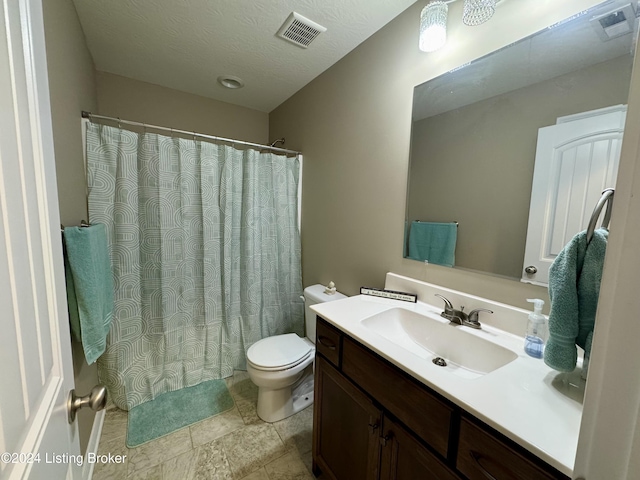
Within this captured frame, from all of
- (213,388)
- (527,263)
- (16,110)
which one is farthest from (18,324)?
(213,388)

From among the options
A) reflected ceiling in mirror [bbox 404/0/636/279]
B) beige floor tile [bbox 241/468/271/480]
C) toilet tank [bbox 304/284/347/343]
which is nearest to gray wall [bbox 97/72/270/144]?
toilet tank [bbox 304/284/347/343]

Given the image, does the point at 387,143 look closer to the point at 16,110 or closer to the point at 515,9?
the point at 515,9

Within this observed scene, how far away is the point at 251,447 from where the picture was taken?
142cm

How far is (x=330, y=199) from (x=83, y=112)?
157 centimetres

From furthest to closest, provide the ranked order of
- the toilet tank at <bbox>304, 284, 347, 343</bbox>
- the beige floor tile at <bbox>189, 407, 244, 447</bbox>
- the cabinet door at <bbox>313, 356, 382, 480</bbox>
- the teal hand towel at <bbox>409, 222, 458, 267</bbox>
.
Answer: the toilet tank at <bbox>304, 284, 347, 343</bbox>, the beige floor tile at <bbox>189, 407, 244, 447</bbox>, the teal hand towel at <bbox>409, 222, 458, 267</bbox>, the cabinet door at <bbox>313, 356, 382, 480</bbox>

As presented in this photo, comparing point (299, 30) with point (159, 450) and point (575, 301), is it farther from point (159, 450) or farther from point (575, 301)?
point (159, 450)

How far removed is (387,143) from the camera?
1469 mm

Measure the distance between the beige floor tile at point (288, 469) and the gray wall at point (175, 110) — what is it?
2566mm

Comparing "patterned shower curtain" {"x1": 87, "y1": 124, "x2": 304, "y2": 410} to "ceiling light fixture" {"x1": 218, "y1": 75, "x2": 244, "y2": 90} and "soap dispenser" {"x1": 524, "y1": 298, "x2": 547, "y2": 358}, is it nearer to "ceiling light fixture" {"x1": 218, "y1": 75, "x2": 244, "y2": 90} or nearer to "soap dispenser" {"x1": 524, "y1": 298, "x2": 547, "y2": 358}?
"ceiling light fixture" {"x1": 218, "y1": 75, "x2": 244, "y2": 90}

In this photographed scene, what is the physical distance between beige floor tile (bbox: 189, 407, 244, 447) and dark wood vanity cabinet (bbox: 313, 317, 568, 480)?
602 mm

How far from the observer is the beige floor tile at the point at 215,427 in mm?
1472

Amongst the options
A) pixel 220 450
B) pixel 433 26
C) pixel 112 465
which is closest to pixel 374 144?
pixel 433 26

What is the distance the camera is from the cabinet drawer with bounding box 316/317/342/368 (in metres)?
1.07

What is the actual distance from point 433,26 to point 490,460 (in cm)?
155
